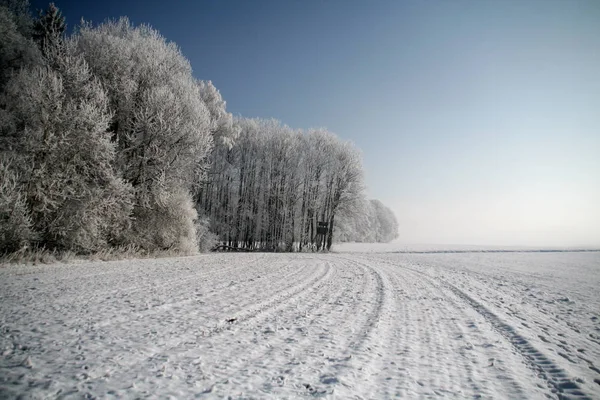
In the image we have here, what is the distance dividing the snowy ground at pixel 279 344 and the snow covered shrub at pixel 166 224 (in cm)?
822

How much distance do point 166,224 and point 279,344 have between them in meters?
14.8

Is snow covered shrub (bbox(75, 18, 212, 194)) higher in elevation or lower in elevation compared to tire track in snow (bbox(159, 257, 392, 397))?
higher

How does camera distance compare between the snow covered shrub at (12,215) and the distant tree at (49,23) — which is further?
Answer: the distant tree at (49,23)

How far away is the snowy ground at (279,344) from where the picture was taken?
267 cm

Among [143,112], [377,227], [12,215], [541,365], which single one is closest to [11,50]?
[143,112]

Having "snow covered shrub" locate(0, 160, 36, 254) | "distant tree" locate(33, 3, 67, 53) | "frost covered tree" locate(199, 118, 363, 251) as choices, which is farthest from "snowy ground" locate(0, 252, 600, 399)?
"frost covered tree" locate(199, 118, 363, 251)

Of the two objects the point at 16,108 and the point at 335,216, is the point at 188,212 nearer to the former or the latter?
the point at 16,108

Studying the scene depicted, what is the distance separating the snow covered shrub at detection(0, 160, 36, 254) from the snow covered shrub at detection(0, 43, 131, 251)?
19.0 inches

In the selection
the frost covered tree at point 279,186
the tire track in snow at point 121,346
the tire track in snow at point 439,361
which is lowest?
the tire track in snow at point 439,361

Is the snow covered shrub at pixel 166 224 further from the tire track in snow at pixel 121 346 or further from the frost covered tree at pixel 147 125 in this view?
the tire track in snow at pixel 121 346

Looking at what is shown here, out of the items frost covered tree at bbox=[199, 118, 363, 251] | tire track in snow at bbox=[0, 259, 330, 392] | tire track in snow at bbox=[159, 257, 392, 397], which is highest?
frost covered tree at bbox=[199, 118, 363, 251]

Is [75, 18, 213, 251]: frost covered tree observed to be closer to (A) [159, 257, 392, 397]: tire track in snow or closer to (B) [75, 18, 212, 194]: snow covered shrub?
(B) [75, 18, 212, 194]: snow covered shrub

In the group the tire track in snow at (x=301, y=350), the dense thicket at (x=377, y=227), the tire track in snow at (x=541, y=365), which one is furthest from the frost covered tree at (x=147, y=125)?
the dense thicket at (x=377, y=227)

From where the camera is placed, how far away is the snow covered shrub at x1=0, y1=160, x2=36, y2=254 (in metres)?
9.23
